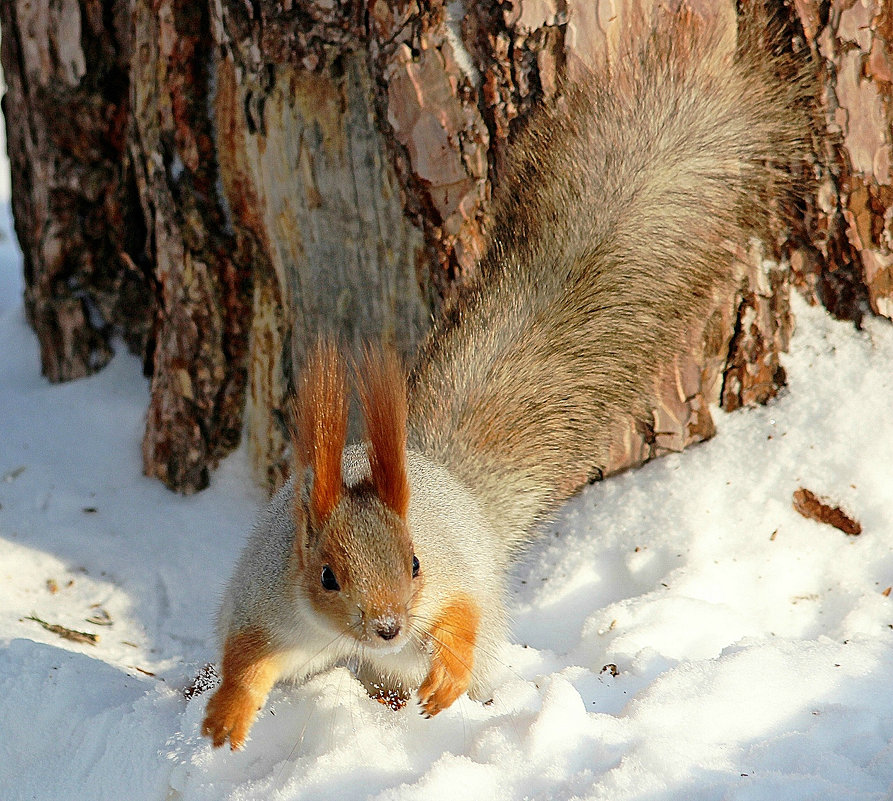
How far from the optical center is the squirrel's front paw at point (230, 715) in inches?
46.4

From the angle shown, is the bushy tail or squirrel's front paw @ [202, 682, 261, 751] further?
the bushy tail

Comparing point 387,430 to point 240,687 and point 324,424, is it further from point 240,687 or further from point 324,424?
point 240,687

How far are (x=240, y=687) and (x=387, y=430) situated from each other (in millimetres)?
387

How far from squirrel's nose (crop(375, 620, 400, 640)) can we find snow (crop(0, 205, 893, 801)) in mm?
123

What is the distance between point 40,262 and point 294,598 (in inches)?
47.3

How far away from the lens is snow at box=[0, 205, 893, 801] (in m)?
→ 1.06

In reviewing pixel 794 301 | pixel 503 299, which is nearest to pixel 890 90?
pixel 794 301

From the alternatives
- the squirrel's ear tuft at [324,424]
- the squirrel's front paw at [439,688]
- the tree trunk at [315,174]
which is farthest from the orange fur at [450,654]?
the tree trunk at [315,174]

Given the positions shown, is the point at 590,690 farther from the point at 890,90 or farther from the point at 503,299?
the point at 890,90

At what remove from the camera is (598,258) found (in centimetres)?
141

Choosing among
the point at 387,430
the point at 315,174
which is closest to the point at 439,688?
the point at 387,430

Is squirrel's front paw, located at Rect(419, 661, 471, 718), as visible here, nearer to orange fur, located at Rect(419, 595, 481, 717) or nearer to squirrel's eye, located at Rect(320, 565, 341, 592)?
orange fur, located at Rect(419, 595, 481, 717)

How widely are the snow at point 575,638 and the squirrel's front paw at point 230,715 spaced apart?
0.06 ft

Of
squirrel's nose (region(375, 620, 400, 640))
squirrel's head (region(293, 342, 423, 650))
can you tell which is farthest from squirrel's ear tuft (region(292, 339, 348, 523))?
squirrel's nose (region(375, 620, 400, 640))
